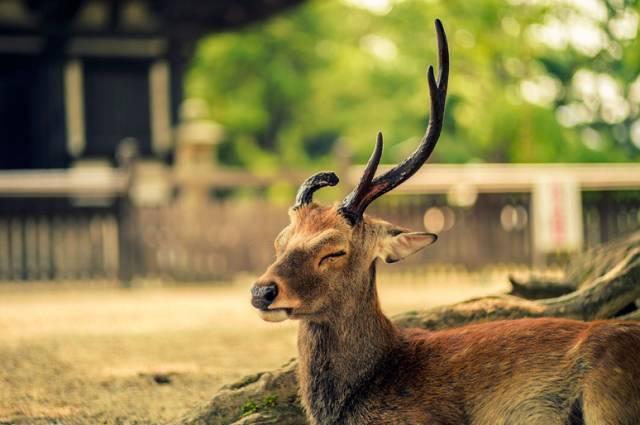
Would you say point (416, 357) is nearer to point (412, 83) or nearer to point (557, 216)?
point (557, 216)

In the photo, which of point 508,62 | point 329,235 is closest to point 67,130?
point 508,62

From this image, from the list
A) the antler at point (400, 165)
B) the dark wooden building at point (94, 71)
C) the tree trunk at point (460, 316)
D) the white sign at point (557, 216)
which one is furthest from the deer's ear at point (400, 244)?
the dark wooden building at point (94, 71)

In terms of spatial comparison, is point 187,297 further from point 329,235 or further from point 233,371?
point 329,235

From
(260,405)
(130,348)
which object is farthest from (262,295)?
(130,348)

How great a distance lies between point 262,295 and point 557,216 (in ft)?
43.0

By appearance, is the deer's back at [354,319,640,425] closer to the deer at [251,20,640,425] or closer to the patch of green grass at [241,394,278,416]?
the deer at [251,20,640,425]

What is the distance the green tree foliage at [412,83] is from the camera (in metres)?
22.6

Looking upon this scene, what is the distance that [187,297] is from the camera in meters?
14.0

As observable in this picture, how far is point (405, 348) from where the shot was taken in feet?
12.5

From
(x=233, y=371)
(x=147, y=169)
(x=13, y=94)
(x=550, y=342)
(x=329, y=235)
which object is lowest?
(x=233, y=371)

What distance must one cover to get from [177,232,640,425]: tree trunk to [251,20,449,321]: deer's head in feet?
3.66

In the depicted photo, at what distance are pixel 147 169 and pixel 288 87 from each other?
1043 cm

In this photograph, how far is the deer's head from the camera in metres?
3.57

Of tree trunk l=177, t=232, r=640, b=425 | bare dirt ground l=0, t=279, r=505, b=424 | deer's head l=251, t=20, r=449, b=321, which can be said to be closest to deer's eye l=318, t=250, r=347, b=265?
deer's head l=251, t=20, r=449, b=321
